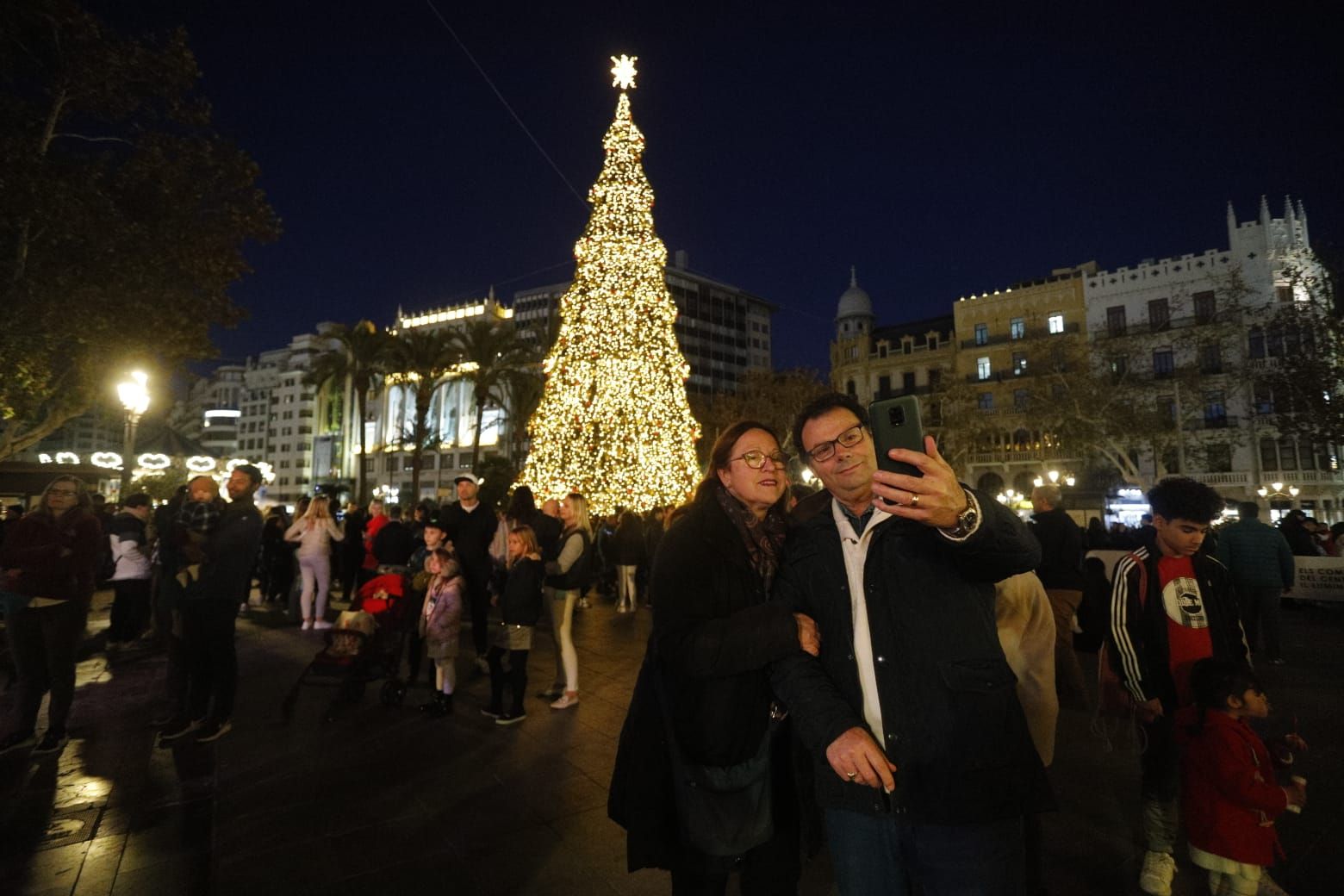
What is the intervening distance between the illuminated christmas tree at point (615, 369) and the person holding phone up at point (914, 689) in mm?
15048

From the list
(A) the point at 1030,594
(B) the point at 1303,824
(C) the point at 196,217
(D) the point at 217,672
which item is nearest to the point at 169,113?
(C) the point at 196,217

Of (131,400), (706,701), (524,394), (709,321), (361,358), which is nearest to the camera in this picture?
(706,701)

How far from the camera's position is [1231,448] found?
3247cm

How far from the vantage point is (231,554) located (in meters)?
5.29

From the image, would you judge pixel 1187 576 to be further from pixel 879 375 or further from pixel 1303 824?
pixel 879 375

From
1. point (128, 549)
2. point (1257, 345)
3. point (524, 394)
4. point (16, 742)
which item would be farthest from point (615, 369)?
point (1257, 345)

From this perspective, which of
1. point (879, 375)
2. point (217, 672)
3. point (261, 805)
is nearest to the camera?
point (261, 805)

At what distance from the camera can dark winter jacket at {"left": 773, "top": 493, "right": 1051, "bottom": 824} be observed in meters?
1.65

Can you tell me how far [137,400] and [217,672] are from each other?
35.8 feet

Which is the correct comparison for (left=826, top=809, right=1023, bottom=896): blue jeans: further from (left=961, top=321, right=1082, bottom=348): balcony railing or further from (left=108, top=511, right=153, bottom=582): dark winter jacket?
(left=961, top=321, right=1082, bottom=348): balcony railing

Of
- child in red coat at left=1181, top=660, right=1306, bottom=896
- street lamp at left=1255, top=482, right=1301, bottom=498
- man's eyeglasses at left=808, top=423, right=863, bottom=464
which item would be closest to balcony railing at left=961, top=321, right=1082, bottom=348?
street lamp at left=1255, top=482, right=1301, bottom=498

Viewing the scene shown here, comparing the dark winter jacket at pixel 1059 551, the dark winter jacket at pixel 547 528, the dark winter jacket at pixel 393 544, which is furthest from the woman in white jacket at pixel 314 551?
the dark winter jacket at pixel 1059 551

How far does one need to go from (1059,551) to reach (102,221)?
16.3 meters

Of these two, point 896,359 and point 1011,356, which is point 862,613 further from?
point 896,359
